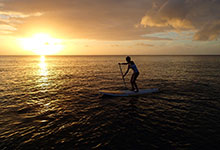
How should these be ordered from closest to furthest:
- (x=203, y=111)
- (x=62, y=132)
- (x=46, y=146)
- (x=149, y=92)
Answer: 1. (x=46, y=146)
2. (x=62, y=132)
3. (x=203, y=111)
4. (x=149, y=92)

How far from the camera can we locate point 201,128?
8133 mm

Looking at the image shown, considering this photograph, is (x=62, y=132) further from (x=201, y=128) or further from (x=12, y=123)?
(x=201, y=128)

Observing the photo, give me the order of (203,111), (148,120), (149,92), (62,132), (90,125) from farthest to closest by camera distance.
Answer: (149,92)
(203,111)
(148,120)
(90,125)
(62,132)

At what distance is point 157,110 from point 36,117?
383 inches

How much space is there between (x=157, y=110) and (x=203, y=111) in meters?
3.75

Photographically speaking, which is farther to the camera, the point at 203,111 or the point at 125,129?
the point at 203,111

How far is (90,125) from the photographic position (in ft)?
28.0

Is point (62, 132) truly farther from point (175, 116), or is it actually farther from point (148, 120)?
point (175, 116)

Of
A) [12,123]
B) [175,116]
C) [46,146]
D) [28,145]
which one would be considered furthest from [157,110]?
[12,123]

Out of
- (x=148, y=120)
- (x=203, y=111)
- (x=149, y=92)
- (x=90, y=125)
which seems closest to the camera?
(x=90, y=125)

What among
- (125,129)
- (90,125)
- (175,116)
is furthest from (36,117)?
(175,116)

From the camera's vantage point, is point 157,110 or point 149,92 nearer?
point 157,110

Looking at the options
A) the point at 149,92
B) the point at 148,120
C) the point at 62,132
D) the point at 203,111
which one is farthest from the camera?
the point at 149,92

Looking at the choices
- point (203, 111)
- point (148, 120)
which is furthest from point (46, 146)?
point (203, 111)
